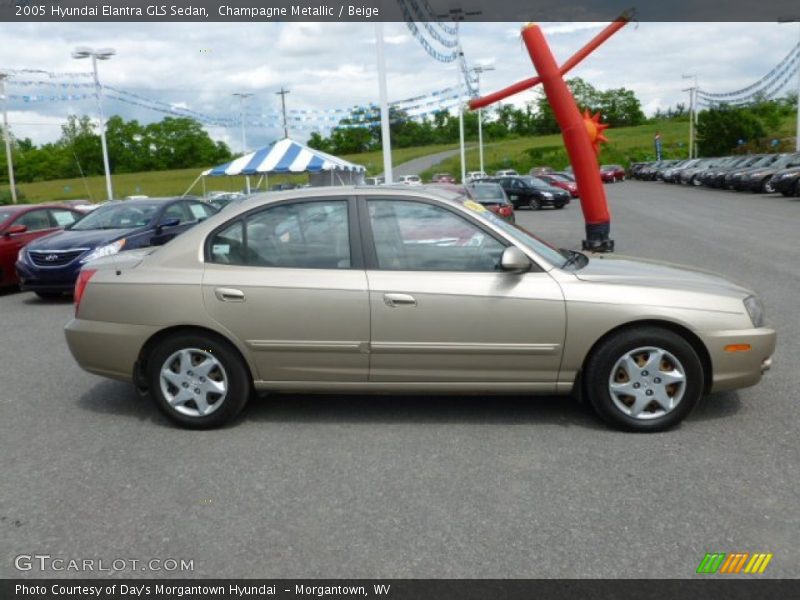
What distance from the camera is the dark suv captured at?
30.8 meters

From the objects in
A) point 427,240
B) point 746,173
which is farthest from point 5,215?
point 746,173

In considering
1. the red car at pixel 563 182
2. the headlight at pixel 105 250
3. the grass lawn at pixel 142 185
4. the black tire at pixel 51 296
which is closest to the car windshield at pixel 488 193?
the headlight at pixel 105 250

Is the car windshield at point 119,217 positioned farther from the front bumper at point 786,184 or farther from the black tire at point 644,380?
the front bumper at point 786,184

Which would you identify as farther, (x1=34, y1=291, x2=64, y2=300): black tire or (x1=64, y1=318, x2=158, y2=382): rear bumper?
(x1=34, y1=291, x2=64, y2=300): black tire

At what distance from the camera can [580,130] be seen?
13.4 metres

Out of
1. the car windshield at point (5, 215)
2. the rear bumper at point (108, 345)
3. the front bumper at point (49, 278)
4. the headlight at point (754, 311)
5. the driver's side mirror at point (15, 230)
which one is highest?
the car windshield at point (5, 215)

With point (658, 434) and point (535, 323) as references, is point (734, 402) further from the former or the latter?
point (535, 323)

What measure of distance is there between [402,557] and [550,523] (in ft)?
2.46

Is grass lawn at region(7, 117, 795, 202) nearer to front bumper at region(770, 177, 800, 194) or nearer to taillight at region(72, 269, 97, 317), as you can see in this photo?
front bumper at region(770, 177, 800, 194)

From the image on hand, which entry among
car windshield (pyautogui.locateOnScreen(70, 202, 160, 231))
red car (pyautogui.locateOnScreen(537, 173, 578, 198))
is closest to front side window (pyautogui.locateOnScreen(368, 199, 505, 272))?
car windshield (pyautogui.locateOnScreen(70, 202, 160, 231))

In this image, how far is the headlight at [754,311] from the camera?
4488mm

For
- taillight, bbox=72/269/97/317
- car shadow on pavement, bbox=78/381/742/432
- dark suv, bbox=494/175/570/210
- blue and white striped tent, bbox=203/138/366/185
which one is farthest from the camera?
dark suv, bbox=494/175/570/210

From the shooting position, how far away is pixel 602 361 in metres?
4.40

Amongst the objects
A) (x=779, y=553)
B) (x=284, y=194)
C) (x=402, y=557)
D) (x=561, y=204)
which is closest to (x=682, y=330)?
(x=779, y=553)
